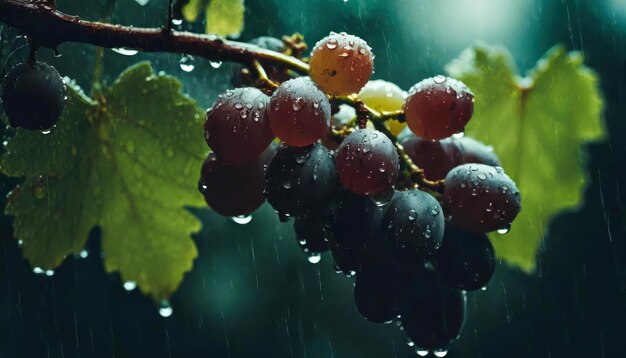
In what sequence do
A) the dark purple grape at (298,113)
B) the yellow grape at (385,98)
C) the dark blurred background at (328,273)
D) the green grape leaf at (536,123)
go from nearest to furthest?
the dark purple grape at (298,113)
the yellow grape at (385,98)
the green grape leaf at (536,123)
the dark blurred background at (328,273)

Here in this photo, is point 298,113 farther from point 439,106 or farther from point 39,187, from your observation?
point 39,187

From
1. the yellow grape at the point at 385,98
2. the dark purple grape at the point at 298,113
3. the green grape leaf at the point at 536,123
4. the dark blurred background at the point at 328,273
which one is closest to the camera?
the dark purple grape at the point at 298,113

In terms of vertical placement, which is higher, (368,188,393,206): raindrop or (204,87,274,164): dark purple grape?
(204,87,274,164): dark purple grape

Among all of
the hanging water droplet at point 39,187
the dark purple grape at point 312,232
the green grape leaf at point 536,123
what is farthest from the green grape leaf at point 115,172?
the green grape leaf at point 536,123

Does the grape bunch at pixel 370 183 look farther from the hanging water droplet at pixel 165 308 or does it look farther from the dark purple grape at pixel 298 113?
the hanging water droplet at pixel 165 308

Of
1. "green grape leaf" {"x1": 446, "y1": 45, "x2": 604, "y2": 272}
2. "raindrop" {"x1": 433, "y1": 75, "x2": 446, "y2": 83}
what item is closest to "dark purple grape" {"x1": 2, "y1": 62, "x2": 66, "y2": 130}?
"raindrop" {"x1": 433, "y1": 75, "x2": 446, "y2": 83}

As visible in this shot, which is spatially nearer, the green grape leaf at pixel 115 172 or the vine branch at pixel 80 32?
the vine branch at pixel 80 32

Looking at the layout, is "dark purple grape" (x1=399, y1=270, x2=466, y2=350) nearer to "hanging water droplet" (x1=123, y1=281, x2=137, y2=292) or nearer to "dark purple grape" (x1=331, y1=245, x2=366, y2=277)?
"dark purple grape" (x1=331, y1=245, x2=366, y2=277)

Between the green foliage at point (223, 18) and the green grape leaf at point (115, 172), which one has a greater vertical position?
the green foliage at point (223, 18)
